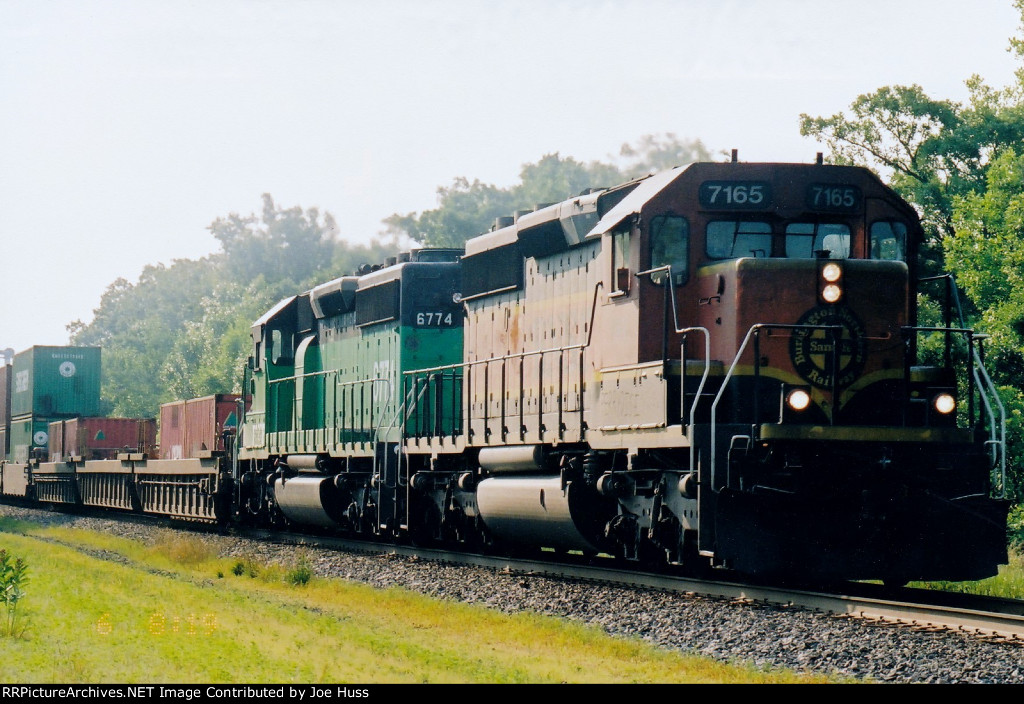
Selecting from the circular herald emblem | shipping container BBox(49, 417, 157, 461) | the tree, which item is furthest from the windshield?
the tree

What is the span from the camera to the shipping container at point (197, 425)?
24.9 metres

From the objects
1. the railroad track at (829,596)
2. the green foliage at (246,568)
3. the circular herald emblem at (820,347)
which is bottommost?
the green foliage at (246,568)

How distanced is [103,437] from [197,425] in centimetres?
842

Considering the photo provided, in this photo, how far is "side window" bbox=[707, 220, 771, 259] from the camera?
38.0ft

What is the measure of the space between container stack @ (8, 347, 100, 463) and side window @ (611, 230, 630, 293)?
27.7m

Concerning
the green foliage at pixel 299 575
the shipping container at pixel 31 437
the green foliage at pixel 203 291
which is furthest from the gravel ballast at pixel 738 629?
the green foliage at pixel 203 291

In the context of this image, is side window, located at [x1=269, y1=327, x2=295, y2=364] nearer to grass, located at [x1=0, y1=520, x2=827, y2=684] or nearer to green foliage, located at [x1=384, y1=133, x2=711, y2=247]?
grass, located at [x1=0, y1=520, x2=827, y2=684]

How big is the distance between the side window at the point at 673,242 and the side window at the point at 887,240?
1680 millimetres

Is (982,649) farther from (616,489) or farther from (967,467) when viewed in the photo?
(616,489)

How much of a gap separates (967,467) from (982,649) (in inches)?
115

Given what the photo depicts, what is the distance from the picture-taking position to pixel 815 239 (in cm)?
1164

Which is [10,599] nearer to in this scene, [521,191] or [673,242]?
[673,242]

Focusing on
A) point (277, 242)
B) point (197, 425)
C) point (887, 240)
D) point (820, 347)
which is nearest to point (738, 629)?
point (820, 347)

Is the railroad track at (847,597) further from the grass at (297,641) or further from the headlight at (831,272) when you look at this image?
the headlight at (831,272)
